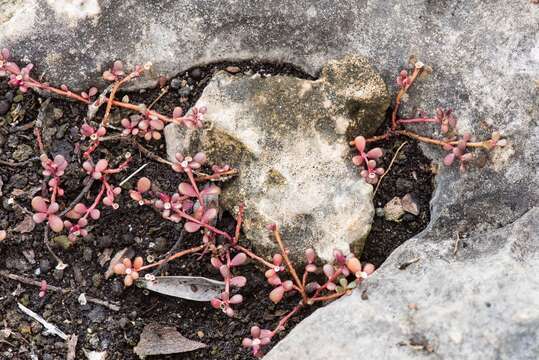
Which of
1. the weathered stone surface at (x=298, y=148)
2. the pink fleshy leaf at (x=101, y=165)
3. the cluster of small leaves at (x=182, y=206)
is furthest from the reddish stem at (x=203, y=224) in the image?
the pink fleshy leaf at (x=101, y=165)

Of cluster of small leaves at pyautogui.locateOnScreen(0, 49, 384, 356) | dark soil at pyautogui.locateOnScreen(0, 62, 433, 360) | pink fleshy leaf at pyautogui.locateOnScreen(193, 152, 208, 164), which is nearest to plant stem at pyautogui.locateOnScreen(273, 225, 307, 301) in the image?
cluster of small leaves at pyautogui.locateOnScreen(0, 49, 384, 356)

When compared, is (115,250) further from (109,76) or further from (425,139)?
(425,139)

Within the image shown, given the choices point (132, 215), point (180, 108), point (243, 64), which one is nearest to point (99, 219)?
point (132, 215)

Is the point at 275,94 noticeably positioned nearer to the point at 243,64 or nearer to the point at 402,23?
the point at 243,64

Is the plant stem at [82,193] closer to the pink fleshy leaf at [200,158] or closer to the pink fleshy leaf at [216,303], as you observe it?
the pink fleshy leaf at [200,158]

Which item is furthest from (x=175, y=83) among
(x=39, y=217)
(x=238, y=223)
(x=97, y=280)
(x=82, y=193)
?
(x=97, y=280)
